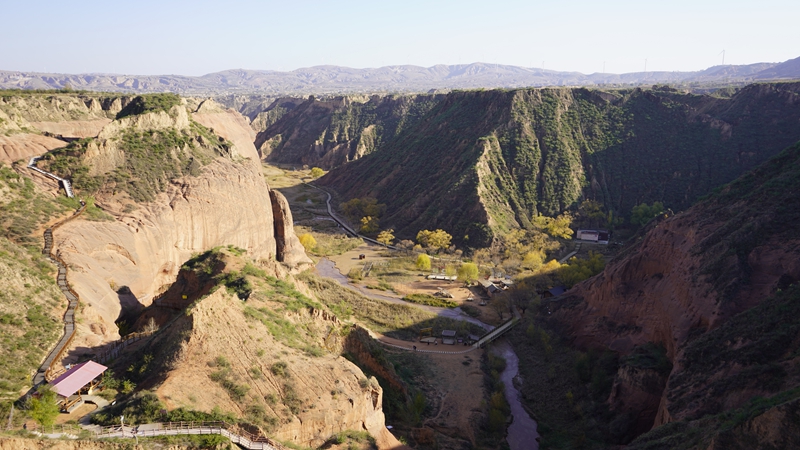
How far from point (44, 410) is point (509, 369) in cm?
3118

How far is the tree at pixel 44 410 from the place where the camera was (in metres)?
16.3

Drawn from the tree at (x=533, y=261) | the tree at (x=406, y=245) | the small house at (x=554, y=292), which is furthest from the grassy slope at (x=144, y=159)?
the tree at (x=533, y=261)

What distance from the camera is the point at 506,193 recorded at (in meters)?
79.2

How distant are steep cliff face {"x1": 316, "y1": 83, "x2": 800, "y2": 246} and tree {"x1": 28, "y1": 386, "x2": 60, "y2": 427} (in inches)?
2268

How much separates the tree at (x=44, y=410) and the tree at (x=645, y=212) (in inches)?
2871

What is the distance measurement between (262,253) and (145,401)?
110 feet

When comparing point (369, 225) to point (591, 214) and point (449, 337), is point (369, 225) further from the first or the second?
point (449, 337)

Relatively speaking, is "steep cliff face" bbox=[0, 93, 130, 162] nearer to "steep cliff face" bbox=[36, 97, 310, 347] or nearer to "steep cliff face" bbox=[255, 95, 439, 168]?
"steep cliff face" bbox=[36, 97, 310, 347]

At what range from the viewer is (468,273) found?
60.7 m

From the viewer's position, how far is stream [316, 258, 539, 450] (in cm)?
3036

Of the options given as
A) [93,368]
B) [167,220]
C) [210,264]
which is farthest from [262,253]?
[93,368]

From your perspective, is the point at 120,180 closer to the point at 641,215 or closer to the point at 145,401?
the point at 145,401

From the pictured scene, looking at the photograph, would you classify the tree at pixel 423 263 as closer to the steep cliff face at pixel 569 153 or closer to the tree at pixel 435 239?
the tree at pixel 435 239

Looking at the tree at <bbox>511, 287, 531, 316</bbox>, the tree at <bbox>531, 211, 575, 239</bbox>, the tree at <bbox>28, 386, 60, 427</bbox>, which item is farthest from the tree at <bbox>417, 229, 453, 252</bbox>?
the tree at <bbox>28, 386, 60, 427</bbox>
